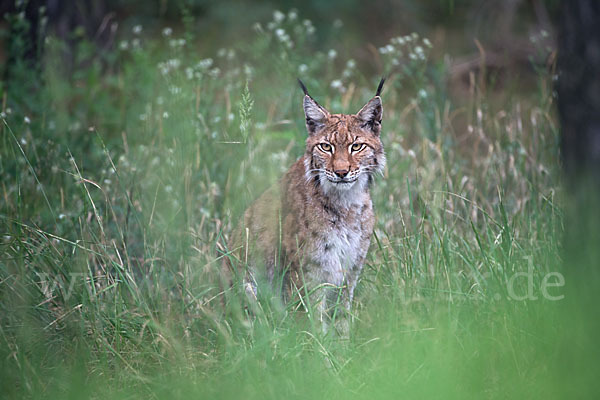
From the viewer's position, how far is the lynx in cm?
452

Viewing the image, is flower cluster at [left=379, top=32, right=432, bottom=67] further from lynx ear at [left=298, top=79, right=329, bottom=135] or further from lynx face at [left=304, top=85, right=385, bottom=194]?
lynx ear at [left=298, top=79, right=329, bottom=135]

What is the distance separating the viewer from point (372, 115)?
477 cm

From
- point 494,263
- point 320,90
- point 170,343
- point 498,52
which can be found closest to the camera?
point 170,343

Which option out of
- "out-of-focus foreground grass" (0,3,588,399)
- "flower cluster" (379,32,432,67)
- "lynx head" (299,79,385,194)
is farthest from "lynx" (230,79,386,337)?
"flower cluster" (379,32,432,67)

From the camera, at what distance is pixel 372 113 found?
4.75 meters

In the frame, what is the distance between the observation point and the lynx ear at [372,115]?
4.68 meters

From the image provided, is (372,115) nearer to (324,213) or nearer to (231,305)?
(324,213)

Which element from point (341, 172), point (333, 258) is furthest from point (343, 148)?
point (333, 258)

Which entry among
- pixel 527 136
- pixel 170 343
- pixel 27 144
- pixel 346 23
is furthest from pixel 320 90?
pixel 346 23

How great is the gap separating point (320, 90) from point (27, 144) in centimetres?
292

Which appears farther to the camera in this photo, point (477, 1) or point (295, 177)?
point (477, 1)

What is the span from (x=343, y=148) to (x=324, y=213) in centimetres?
45

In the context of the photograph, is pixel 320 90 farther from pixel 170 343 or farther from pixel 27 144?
pixel 170 343

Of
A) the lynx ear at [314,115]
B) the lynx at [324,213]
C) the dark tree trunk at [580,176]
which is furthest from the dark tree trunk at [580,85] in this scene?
the lynx ear at [314,115]
